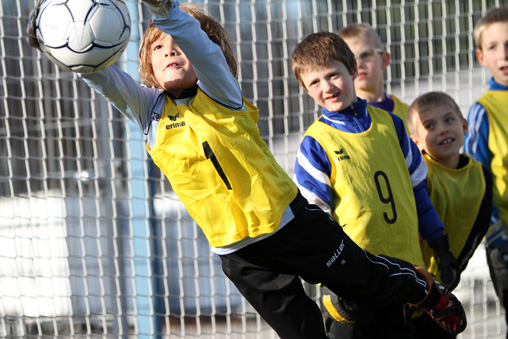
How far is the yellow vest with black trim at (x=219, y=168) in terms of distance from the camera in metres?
2.17

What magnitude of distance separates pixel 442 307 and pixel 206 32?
4.39ft

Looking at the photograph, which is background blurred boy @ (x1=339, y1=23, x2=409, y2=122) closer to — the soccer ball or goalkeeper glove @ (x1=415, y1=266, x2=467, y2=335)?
goalkeeper glove @ (x1=415, y1=266, x2=467, y2=335)

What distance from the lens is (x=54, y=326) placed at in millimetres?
4234

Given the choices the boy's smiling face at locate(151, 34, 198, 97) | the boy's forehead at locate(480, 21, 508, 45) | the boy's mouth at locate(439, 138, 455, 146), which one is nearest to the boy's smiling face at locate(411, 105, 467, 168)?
the boy's mouth at locate(439, 138, 455, 146)

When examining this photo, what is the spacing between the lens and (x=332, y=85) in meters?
2.66

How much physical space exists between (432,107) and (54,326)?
269cm

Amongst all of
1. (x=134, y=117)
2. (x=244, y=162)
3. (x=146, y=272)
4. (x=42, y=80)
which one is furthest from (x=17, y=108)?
(x=244, y=162)

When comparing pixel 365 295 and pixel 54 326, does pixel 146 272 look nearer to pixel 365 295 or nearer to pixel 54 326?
pixel 54 326

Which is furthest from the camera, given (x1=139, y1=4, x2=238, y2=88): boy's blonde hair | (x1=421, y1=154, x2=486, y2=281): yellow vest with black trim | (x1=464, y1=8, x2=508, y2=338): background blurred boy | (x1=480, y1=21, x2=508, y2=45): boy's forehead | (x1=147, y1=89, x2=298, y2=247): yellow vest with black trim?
(x1=480, y1=21, x2=508, y2=45): boy's forehead

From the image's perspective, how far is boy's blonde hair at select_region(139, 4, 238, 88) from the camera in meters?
2.32

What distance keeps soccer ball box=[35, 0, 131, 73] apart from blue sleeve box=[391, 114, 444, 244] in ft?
4.08

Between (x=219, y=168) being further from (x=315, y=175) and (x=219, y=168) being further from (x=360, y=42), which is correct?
(x=360, y=42)

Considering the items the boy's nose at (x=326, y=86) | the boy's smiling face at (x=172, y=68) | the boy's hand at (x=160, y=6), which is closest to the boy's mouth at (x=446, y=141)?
the boy's nose at (x=326, y=86)

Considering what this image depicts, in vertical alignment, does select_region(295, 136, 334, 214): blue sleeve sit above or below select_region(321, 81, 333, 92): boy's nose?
below
